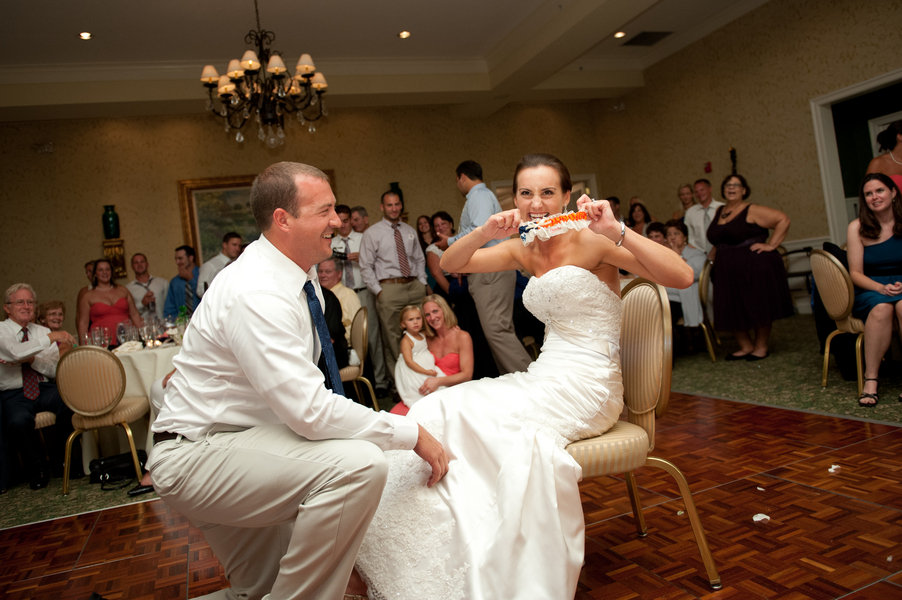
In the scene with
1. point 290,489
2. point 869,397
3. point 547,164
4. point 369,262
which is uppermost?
point 369,262

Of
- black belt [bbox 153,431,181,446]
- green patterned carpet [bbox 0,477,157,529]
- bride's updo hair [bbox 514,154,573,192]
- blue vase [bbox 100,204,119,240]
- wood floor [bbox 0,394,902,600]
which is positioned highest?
blue vase [bbox 100,204,119,240]

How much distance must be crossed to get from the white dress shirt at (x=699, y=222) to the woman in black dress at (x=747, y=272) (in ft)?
5.73

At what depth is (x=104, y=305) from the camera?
636 centimetres

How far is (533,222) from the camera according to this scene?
85.7 inches

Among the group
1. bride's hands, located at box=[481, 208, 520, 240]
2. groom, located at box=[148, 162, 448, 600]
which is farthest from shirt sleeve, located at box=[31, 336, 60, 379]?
bride's hands, located at box=[481, 208, 520, 240]

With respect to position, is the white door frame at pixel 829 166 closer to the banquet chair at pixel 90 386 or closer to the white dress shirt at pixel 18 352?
the banquet chair at pixel 90 386

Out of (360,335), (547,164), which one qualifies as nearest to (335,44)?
(360,335)

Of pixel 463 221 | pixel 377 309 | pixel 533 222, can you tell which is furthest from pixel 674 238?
pixel 533 222

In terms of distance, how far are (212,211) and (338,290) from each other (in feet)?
→ 12.8

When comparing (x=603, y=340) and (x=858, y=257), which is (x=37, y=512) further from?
(x=858, y=257)

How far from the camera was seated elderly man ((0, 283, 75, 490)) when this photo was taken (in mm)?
4387

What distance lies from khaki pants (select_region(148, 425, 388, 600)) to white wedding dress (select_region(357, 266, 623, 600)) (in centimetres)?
21

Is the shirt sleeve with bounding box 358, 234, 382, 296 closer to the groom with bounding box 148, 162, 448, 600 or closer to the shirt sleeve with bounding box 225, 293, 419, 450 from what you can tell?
the groom with bounding box 148, 162, 448, 600

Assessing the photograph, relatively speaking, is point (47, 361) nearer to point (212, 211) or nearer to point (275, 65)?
point (275, 65)
